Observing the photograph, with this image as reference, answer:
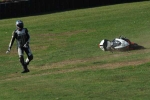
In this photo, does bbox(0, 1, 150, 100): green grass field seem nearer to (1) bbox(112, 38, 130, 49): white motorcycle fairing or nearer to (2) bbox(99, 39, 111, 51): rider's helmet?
(2) bbox(99, 39, 111, 51): rider's helmet

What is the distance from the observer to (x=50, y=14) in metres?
47.7

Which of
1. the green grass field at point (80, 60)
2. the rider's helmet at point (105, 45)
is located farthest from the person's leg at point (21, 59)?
the rider's helmet at point (105, 45)

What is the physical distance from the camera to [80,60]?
90.3 ft

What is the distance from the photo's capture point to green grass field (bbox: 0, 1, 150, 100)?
20.4 m

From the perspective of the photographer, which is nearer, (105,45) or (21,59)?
(21,59)

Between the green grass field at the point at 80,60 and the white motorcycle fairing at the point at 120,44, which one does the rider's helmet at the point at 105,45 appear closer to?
the green grass field at the point at 80,60

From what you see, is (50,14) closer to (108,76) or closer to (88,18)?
(88,18)

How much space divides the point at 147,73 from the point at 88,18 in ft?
69.3

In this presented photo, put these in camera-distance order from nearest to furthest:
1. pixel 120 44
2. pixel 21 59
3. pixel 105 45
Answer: pixel 21 59, pixel 120 44, pixel 105 45

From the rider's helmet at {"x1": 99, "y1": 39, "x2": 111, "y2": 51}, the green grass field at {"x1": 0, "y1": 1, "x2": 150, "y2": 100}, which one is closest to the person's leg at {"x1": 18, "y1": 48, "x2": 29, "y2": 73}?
the green grass field at {"x1": 0, "y1": 1, "x2": 150, "y2": 100}

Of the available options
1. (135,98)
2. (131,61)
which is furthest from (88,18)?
(135,98)

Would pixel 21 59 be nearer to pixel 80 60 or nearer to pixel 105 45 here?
pixel 80 60

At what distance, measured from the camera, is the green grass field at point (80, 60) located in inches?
802

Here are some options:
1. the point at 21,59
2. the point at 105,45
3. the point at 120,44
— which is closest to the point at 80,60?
the point at 105,45
